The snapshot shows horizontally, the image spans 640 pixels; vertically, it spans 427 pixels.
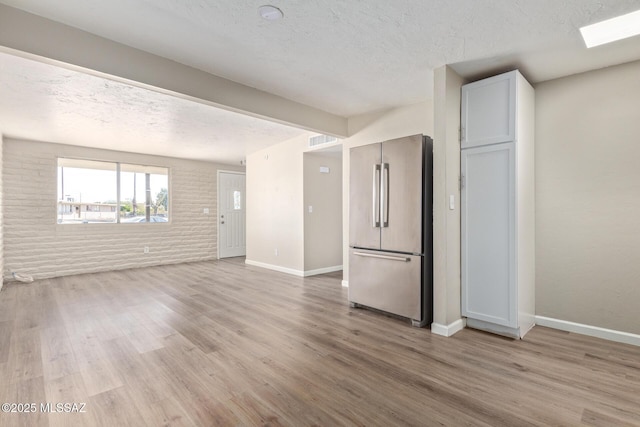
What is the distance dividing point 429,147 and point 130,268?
20.8 feet

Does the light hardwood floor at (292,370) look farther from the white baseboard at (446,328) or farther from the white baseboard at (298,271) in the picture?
the white baseboard at (298,271)

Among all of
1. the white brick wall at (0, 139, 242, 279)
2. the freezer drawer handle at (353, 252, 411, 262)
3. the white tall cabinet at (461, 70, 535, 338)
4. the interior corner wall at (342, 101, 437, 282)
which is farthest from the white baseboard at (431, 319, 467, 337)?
the white brick wall at (0, 139, 242, 279)

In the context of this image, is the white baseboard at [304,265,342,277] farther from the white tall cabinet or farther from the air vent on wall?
the white tall cabinet

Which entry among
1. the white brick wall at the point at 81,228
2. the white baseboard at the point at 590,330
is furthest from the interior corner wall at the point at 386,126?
the white brick wall at the point at 81,228

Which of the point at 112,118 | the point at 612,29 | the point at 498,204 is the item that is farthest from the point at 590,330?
the point at 112,118

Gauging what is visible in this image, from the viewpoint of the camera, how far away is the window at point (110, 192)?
5984mm

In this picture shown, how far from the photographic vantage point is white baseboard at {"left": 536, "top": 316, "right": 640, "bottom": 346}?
2.76m

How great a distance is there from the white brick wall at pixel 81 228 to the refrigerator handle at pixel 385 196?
555 cm

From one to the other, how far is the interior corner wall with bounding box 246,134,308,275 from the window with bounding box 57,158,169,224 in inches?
82.5

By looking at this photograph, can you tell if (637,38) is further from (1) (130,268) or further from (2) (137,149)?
(1) (130,268)

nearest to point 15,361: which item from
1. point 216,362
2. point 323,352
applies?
point 216,362

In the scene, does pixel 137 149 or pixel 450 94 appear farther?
pixel 137 149

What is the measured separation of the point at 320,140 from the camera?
530 centimetres

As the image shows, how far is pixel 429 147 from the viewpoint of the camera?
11.1 ft
